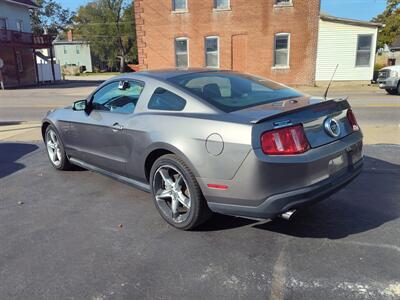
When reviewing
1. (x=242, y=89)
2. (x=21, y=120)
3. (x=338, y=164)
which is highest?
(x=242, y=89)

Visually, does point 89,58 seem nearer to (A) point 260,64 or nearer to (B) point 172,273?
(A) point 260,64

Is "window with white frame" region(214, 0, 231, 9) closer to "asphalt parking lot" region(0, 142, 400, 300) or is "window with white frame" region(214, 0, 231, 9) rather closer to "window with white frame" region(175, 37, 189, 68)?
"window with white frame" region(175, 37, 189, 68)

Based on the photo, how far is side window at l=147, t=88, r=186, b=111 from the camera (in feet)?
12.6

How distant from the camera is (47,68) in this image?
3838 cm

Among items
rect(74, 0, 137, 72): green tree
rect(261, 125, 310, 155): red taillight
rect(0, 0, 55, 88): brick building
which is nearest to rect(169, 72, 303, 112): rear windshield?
rect(261, 125, 310, 155): red taillight

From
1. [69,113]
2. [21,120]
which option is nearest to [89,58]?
[21,120]

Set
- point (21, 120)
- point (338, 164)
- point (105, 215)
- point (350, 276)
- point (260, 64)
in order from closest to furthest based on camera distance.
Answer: point (350, 276) < point (338, 164) < point (105, 215) < point (21, 120) < point (260, 64)

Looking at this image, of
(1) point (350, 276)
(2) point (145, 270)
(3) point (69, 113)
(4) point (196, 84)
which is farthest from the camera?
(3) point (69, 113)

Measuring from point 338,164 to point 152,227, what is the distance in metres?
1.89

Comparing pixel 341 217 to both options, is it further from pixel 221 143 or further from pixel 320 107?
pixel 221 143

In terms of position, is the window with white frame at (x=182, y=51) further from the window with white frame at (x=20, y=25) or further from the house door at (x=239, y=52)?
the window with white frame at (x=20, y=25)

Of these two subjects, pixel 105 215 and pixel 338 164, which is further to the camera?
pixel 105 215

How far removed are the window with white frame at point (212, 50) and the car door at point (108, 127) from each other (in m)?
19.4

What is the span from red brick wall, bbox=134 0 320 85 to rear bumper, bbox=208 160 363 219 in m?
20.8
